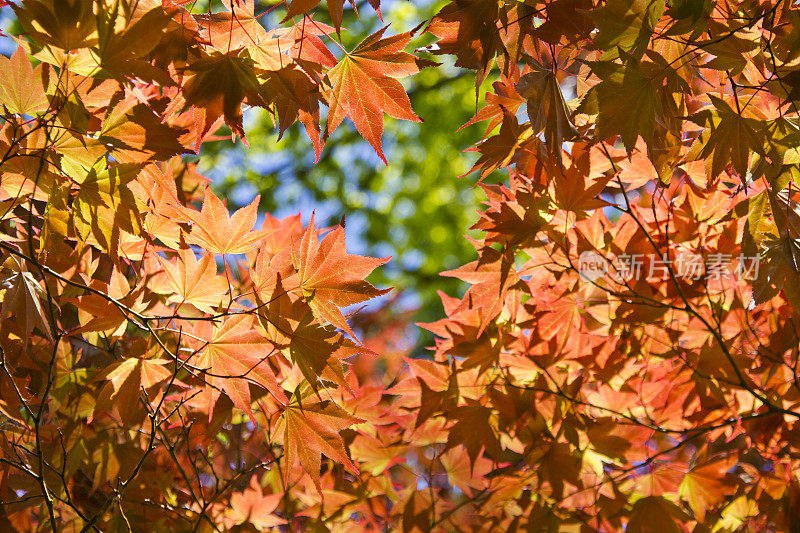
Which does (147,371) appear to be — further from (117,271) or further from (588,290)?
(588,290)

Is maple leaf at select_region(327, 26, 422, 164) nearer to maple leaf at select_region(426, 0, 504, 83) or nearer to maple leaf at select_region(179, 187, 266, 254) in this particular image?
maple leaf at select_region(426, 0, 504, 83)

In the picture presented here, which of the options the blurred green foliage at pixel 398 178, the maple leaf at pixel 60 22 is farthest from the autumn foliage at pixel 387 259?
the blurred green foliage at pixel 398 178

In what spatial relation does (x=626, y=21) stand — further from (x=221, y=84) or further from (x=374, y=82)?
(x=221, y=84)

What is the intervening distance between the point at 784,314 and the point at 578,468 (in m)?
0.62

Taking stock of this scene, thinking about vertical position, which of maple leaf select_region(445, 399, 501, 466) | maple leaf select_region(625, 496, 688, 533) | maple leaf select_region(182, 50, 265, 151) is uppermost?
maple leaf select_region(182, 50, 265, 151)

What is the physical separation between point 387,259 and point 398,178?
21.3 ft

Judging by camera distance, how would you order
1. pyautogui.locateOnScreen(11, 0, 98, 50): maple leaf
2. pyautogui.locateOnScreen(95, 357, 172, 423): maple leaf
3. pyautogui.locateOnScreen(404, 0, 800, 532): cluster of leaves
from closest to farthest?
pyautogui.locateOnScreen(11, 0, 98, 50): maple leaf, pyautogui.locateOnScreen(95, 357, 172, 423): maple leaf, pyautogui.locateOnScreen(404, 0, 800, 532): cluster of leaves

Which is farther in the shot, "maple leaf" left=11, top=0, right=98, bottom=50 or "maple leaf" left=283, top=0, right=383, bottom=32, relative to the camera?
"maple leaf" left=283, top=0, right=383, bottom=32

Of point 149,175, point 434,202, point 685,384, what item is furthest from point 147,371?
point 434,202

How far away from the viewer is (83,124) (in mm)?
895

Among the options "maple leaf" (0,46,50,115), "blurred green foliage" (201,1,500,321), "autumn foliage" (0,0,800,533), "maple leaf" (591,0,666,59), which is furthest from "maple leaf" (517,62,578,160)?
"blurred green foliage" (201,1,500,321)

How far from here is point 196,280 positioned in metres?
1.11

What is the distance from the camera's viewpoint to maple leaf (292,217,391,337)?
1.05 m

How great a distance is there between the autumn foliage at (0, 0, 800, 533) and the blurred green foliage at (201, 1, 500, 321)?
5271 millimetres
